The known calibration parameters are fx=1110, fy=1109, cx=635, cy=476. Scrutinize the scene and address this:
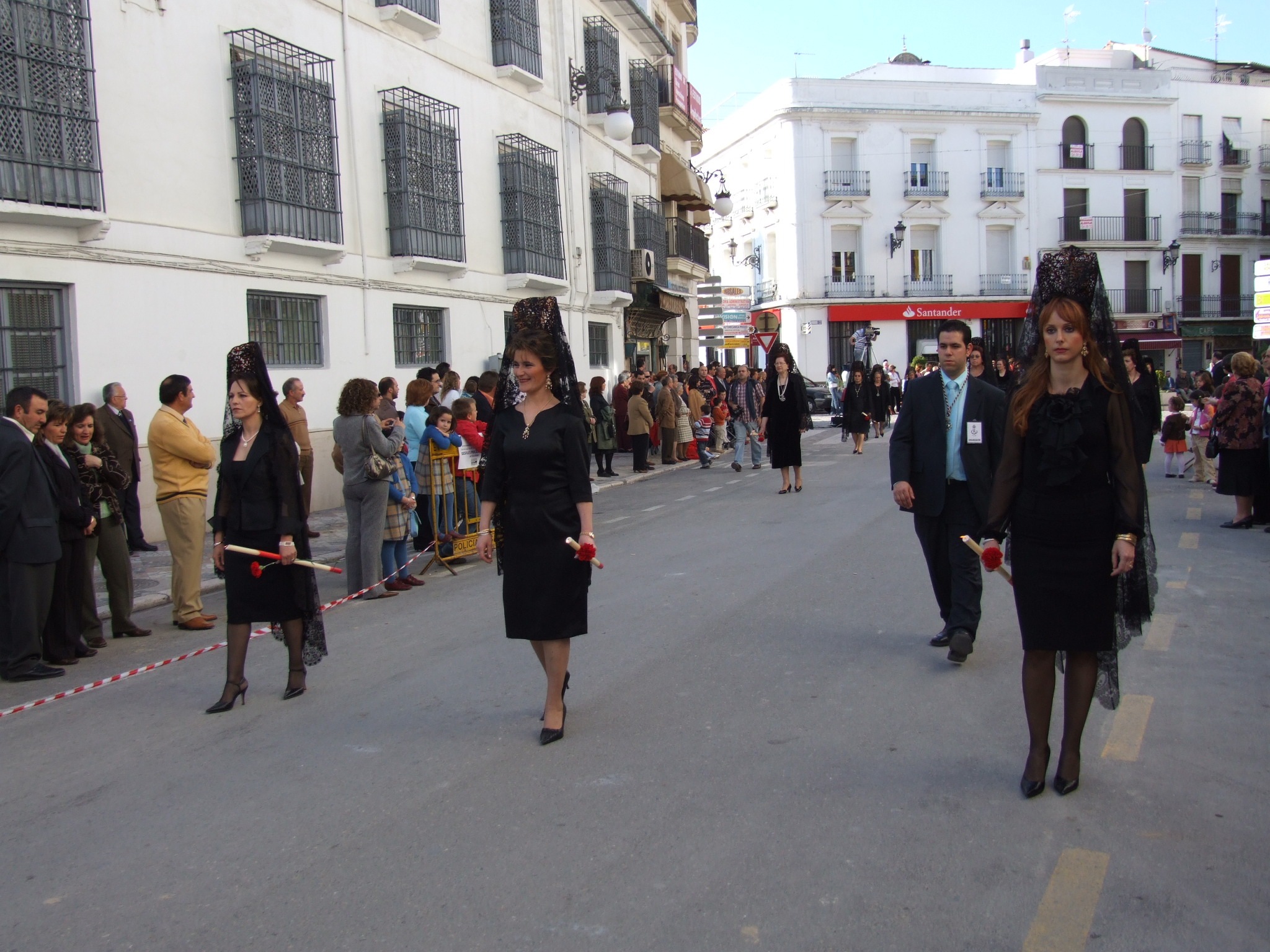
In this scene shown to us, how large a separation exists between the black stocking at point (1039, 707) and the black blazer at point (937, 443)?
2006 millimetres

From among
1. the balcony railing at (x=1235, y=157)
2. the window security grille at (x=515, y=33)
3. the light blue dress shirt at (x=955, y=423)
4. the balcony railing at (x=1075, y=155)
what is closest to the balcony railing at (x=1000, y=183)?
the balcony railing at (x=1075, y=155)

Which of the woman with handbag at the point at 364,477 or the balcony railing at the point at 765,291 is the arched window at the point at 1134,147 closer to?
the balcony railing at the point at 765,291

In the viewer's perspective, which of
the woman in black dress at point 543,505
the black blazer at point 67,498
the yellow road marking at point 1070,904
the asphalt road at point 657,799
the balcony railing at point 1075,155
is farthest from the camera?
the balcony railing at point 1075,155

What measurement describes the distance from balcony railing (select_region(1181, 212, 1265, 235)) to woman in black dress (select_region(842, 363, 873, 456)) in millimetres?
32787

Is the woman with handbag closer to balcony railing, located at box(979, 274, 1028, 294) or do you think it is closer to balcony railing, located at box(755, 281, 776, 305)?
balcony railing, located at box(755, 281, 776, 305)

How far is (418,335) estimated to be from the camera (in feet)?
62.0

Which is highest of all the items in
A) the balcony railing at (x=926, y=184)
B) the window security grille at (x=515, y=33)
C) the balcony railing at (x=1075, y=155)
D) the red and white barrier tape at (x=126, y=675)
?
Result: the balcony railing at (x=1075, y=155)

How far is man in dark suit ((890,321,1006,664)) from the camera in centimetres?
A: 631

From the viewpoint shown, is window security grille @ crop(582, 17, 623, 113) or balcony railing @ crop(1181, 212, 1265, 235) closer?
window security grille @ crop(582, 17, 623, 113)

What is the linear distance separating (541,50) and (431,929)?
2185 centimetres

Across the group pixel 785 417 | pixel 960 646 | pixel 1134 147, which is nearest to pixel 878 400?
pixel 785 417

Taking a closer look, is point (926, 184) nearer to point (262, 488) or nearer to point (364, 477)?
point (364, 477)

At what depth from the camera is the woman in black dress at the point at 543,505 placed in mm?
5145

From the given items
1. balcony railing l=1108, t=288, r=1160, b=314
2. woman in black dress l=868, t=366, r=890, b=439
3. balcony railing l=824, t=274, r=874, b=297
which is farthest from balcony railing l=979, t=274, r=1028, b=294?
woman in black dress l=868, t=366, r=890, b=439
